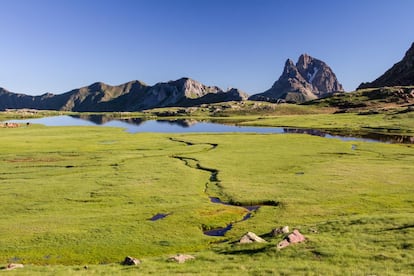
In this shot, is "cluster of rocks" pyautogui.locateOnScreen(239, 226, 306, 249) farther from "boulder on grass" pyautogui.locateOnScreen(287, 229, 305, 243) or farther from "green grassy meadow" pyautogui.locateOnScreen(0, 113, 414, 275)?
"green grassy meadow" pyautogui.locateOnScreen(0, 113, 414, 275)

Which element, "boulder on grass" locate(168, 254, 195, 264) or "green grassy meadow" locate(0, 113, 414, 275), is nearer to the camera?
"green grassy meadow" locate(0, 113, 414, 275)

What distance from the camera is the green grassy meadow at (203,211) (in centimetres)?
2541

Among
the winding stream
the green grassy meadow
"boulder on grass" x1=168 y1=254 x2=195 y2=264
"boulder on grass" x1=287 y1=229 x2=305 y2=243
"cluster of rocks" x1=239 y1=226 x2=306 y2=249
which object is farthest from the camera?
the winding stream

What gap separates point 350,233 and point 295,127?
162476mm

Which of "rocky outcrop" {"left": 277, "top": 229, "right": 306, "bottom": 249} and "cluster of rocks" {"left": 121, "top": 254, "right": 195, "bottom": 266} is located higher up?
"rocky outcrop" {"left": 277, "top": 229, "right": 306, "bottom": 249}

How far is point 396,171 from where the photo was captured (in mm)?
62438

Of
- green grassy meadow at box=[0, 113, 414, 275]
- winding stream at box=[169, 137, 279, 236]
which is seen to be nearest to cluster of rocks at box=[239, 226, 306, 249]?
green grassy meadow at box=[0, 113, 414, 275]

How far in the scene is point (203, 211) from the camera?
43.1m

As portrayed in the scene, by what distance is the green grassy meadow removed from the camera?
25.4m

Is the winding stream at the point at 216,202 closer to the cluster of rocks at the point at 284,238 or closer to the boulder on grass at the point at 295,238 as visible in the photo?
the cluster of rocks at the point at 284,238

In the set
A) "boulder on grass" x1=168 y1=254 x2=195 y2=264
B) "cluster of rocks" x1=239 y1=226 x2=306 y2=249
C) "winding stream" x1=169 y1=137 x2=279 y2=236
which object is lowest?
"winding stream" x1=169 y1=137 x2=279 y2=236

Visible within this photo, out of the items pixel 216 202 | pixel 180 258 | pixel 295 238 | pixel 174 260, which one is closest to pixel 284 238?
pixel 295 238

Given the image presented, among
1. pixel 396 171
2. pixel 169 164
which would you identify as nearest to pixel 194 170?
pixel 169 164

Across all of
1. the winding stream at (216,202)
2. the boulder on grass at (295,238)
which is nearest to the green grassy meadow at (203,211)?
the winding stream at (216,202)
